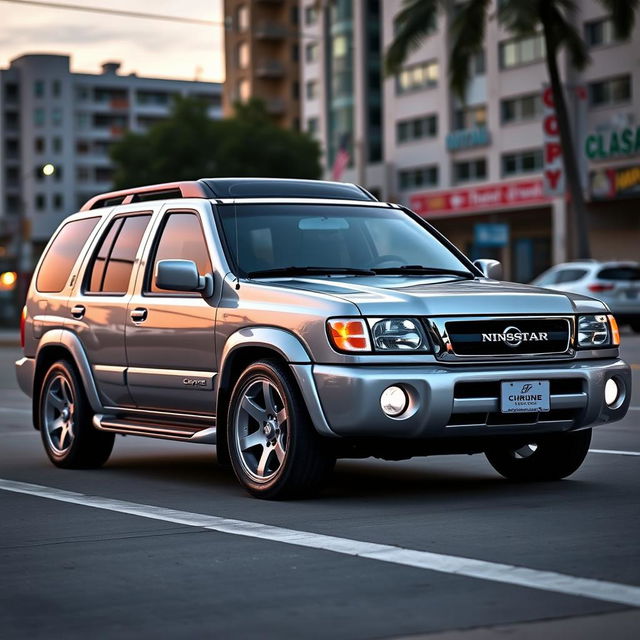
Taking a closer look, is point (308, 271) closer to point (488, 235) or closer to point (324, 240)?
point (324, 240)

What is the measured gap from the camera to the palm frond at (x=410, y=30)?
43438 mm

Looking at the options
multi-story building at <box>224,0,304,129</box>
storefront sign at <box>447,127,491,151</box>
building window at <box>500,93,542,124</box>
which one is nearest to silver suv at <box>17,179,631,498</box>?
building window at <box>500,93,542,124</box>

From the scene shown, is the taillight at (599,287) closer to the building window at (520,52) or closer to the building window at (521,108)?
the building window at (520,52)

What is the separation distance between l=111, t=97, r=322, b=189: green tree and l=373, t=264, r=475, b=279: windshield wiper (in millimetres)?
66973

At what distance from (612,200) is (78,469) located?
173 feet

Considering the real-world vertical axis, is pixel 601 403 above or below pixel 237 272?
below

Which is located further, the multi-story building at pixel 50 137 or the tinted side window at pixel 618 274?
the multi-story building at pixel 50 137

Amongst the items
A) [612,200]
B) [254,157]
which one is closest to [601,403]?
[612,200]

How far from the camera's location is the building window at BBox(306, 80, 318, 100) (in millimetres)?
86688

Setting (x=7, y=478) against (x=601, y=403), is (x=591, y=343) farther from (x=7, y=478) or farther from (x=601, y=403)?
(x=7, y=478)

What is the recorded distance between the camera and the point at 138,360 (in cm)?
981

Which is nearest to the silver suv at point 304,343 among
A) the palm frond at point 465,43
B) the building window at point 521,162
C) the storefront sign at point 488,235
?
the palm frond at point 465,43

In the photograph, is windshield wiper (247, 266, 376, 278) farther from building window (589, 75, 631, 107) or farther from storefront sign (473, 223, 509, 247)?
building window (589, 75, 631, 107)

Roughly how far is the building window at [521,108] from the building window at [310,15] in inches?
770
